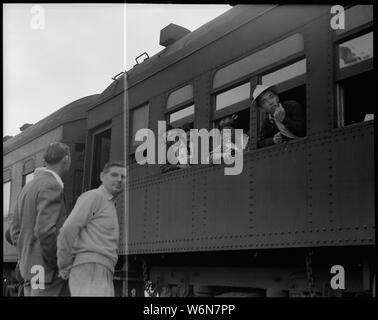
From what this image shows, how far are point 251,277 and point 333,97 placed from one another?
1394mm

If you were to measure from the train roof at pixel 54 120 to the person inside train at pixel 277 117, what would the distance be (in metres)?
1.19

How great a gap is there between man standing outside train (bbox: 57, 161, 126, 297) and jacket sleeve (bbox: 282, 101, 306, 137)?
117cm

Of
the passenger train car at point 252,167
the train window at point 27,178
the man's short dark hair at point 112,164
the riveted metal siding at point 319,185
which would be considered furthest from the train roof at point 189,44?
the riveted metal siding at point 319,185

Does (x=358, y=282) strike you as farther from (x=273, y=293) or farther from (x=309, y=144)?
(x=309, y=144)

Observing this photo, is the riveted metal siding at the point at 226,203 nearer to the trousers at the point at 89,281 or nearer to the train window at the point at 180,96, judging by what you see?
the train window at the point at 180,96

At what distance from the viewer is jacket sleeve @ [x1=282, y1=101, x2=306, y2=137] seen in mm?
3830

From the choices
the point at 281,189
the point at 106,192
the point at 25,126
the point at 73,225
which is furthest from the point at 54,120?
the point at 281,189

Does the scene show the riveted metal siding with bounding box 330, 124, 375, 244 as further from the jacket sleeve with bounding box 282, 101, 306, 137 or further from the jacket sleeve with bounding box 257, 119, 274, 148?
the jacket sleeve with bounding box 257, 119, 274, 148

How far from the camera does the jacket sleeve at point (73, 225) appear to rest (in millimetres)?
3963

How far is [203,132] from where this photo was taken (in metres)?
4.15

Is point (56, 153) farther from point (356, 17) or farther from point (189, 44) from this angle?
point (356, 17)

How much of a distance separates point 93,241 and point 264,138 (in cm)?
133
